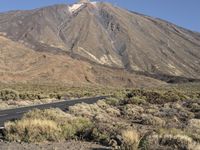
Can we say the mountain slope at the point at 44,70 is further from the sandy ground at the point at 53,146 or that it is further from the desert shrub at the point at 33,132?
the sandy ground at the point at 53,146

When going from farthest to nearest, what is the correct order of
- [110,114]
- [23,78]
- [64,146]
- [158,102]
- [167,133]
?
[23,78], [158,102], [110,114], [167,133], [64,146]

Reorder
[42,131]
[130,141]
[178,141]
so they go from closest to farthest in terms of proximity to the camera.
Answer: [130,141]
[178,141]
[42,131]

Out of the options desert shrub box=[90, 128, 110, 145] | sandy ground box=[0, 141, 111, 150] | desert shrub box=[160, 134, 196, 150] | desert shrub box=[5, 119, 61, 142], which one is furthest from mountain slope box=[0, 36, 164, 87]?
desert shrub box=[160, 134, 196, 150]

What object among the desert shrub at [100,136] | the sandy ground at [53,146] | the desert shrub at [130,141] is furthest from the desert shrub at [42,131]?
the desert shrub at [130,141]

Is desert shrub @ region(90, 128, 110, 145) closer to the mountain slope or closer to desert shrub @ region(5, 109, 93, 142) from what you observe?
desert shrub @ region(5, 109, 93, 142)

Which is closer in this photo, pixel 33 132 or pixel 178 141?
pixel 178 141

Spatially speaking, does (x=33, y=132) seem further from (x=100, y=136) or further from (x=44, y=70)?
(x=44, y=70)

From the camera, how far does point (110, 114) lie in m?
28.3

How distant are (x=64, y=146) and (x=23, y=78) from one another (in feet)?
296

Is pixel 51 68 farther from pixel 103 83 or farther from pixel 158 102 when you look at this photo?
pixel 158 102

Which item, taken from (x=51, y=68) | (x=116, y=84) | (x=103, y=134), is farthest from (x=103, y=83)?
(x=103, y=134)

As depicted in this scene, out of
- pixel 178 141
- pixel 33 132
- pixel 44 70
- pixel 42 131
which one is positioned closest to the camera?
pixel 178 141

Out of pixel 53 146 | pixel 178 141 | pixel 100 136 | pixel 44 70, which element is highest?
pixel 44 70

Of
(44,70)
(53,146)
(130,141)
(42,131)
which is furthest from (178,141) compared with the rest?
(44,70)
